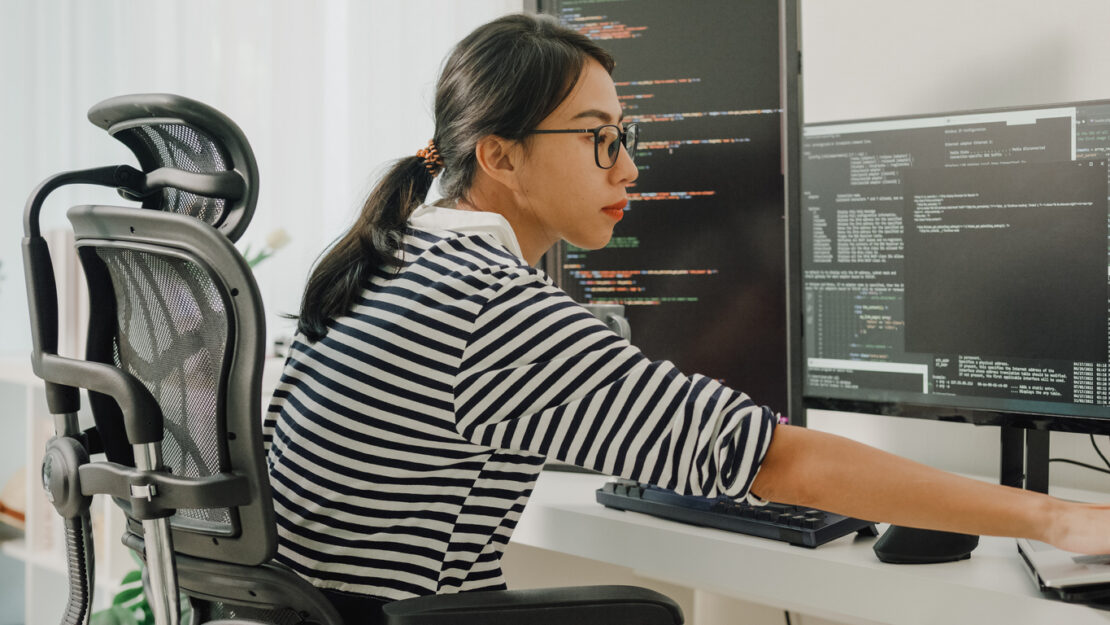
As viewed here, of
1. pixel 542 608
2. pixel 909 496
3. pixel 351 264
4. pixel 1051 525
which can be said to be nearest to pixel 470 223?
pixel 351 264

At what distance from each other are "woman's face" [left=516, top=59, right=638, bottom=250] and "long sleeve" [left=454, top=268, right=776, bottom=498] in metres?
0.30

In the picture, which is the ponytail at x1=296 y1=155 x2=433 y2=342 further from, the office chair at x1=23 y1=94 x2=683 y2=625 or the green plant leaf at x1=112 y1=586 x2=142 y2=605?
the green plant leaf at x1=112 y1=586 x2=142 y2=605

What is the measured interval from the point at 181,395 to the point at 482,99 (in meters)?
0.48

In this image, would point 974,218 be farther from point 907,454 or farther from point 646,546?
point 646,546

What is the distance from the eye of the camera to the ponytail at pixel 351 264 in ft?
2.92

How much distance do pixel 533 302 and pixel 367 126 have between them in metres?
1.55

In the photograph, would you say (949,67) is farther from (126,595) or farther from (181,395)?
(126,595)

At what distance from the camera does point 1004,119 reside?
48.0 inches

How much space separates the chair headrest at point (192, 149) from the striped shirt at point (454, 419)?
157 mm

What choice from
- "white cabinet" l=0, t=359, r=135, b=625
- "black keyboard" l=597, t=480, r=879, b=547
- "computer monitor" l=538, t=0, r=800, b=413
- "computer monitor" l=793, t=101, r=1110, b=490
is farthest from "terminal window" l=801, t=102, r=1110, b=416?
"white cabinet" l=0, t=359, r=135, b=625

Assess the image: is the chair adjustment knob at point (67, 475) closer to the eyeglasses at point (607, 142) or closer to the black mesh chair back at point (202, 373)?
the black mesh chair back at point (202, 373)

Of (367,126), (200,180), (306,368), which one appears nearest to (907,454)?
(306,368)

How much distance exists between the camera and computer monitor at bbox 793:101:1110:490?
1176mm

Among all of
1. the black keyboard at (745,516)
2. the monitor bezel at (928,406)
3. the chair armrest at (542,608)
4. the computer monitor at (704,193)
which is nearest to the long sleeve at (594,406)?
the chair armrest at (542,608)
